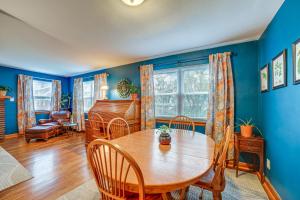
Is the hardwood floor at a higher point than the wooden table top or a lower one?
lower

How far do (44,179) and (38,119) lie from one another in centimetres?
420

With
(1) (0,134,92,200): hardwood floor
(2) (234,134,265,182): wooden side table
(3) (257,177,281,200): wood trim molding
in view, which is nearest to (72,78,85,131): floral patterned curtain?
(1) (0,134,92,200): hardwood floor

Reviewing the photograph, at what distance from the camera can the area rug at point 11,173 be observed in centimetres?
207

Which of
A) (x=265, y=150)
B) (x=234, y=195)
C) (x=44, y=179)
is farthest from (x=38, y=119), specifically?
(x=265, y=150)

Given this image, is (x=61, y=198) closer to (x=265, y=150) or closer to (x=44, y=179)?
(x=44, y=179)

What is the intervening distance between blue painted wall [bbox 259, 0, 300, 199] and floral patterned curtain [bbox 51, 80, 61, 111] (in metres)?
6.80

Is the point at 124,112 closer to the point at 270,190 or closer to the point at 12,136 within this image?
the point at 270,190

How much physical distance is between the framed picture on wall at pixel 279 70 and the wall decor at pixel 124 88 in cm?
314

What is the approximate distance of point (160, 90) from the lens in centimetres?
359

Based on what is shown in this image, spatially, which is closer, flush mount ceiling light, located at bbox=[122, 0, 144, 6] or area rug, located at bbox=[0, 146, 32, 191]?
flush mount ceiling light, located at bbox=[122, 0, 144, 6]

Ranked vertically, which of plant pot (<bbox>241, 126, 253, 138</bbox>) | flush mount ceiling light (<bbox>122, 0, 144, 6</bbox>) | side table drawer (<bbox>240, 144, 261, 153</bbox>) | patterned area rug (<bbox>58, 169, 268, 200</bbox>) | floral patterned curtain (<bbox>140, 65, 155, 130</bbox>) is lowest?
patterned area rug (<bbox>58, 169, 268, 200</bbox>)

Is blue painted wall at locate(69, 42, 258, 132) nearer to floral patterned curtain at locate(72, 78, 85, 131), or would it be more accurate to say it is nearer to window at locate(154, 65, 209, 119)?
window at locate(154, 65, 209, 119)

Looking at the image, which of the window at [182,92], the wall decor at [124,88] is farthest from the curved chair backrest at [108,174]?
the wall decor at [124,88]

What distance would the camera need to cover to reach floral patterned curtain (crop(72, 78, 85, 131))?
17.6ft
